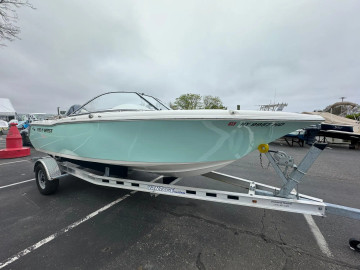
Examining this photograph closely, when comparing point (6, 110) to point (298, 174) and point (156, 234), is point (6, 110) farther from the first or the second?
point (298, 174)

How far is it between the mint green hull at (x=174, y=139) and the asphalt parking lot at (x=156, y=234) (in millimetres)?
970

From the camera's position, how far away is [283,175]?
225 centimetres

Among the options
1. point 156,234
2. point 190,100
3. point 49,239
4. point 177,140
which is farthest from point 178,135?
point 190,100

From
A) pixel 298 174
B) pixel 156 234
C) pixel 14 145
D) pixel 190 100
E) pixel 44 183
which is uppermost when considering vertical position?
pixel 190 100

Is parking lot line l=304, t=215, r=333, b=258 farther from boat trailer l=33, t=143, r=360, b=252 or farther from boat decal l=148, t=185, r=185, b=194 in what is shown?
boat decal l=148, t=185, r=185, b=194

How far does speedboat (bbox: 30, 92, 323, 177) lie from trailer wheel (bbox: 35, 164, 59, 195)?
3.42 feet

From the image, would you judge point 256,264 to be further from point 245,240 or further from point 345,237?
point 345,237

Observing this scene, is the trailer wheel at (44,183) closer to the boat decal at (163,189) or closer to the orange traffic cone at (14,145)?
the boat decal at (163,189)

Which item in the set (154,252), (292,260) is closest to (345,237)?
(292,260)

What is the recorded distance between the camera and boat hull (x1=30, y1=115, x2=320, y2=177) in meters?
2.06

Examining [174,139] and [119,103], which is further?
[119,103]

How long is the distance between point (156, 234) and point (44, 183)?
2685 mm

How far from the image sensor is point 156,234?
2307 mm

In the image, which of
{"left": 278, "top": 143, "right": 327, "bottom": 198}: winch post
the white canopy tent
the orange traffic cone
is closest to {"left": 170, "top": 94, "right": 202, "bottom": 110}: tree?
the white canopy tent
